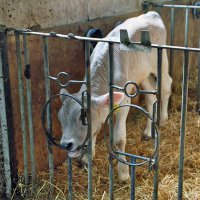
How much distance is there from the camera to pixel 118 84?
13.0 ft

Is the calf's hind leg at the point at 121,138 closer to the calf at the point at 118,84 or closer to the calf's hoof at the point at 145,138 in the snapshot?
the calf at the point at 118,84

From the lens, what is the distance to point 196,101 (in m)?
5.98

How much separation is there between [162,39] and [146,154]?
1.36 meters

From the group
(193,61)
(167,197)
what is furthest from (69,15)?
(193,61)

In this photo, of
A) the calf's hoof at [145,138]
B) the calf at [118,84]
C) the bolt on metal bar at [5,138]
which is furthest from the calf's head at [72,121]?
the calf's hoof at [145,138]

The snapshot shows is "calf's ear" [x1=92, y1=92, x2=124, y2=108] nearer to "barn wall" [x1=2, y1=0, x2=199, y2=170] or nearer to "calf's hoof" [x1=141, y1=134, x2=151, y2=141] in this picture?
"barn wall" [x1=2, y1=0, x2=199, y2=170]

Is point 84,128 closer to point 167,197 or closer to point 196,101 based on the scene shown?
point 167,197

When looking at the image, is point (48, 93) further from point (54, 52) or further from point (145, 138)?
point (145, 138)

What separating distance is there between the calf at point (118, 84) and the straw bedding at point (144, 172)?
16 cm

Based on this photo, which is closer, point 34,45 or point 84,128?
point 84,128

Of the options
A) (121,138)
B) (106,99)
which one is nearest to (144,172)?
(121,138)

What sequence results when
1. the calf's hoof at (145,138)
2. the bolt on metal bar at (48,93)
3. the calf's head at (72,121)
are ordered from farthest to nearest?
the calf's hoof at (145,138), the calf's head at (72,121), the bolt on metal bar at (48,93)

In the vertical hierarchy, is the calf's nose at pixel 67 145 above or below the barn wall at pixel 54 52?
below

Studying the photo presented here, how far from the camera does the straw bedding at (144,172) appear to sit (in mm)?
3796
